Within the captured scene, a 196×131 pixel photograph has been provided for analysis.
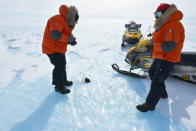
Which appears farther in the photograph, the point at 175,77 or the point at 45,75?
the point at 45,75

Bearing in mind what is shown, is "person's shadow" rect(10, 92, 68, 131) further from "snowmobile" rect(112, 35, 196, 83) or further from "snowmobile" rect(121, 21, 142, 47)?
"snowmobile" rect(121, 21, 142, 47)

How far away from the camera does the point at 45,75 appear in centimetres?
447

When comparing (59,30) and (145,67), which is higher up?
(59,30)

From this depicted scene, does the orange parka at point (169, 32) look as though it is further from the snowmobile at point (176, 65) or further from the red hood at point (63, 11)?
the red hood at point (63, 11)

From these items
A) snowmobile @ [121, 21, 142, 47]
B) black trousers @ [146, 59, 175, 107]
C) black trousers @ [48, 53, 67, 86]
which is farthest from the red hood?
snowmobile @ [121, 21, 142, 47]

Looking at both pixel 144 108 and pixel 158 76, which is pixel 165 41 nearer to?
pixel 158 76

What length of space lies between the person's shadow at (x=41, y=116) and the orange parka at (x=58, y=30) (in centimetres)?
82

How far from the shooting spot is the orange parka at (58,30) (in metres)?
2.94

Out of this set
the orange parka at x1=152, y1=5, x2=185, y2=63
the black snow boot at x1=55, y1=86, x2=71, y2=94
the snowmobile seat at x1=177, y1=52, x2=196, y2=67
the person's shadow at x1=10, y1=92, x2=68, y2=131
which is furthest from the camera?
the snowmobile seat at x1=177, y1=52, x2=196, y2=67

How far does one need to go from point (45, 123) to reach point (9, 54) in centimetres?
417

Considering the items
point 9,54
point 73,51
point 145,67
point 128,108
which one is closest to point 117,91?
point 128,108

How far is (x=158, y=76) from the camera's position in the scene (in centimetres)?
278

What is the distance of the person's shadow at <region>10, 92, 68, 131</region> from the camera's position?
2.63 metres

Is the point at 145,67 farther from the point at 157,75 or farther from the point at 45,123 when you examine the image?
the point at 45,123
